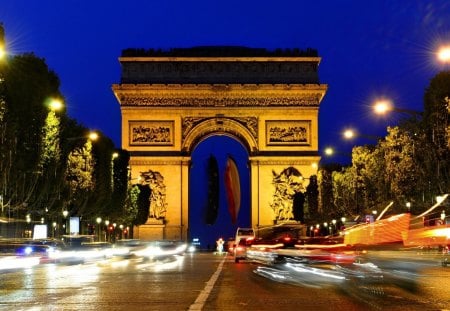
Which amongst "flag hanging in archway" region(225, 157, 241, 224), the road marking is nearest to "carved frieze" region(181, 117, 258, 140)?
"flag hanging in archway" region(225, 157, 241, 224)

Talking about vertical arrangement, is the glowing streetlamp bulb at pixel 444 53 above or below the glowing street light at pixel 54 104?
below

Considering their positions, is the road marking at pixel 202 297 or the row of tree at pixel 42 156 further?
the row of tree at pixel 42 156

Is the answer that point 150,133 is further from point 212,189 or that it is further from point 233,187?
point 212,189

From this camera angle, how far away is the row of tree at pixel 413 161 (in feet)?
148

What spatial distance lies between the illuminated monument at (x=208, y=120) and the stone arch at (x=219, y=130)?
4.2 inches

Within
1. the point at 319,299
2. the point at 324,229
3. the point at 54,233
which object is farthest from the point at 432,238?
the point at 324,229

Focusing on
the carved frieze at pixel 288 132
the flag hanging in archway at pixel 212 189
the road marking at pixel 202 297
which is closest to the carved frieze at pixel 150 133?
the carved frieze at pixel 288 132

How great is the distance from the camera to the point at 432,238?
59.8ft

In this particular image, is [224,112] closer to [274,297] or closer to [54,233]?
[54,233]

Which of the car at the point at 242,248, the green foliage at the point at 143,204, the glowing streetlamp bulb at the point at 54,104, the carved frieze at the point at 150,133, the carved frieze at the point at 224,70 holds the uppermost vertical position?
the carved frieze at the point at 224,70

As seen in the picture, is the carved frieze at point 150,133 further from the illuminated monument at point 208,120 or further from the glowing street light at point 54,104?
the glowing street light at point 54,104

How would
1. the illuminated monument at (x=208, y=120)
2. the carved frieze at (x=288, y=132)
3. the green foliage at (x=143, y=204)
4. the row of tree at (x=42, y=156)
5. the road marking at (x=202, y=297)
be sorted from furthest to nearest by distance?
the carved frieze at (x=288, y=132), the illuminated monument at (x=208, y=120), the green foliage at (x=143, y=204), the row of tree at (x=42, y=156), the road marking at (x=202, y=297)

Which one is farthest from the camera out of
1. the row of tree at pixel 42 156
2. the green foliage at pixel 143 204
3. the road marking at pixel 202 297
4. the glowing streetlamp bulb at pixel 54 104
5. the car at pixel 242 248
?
the green foliage at pixel 143 204

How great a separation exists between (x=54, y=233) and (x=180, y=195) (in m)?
18.1
